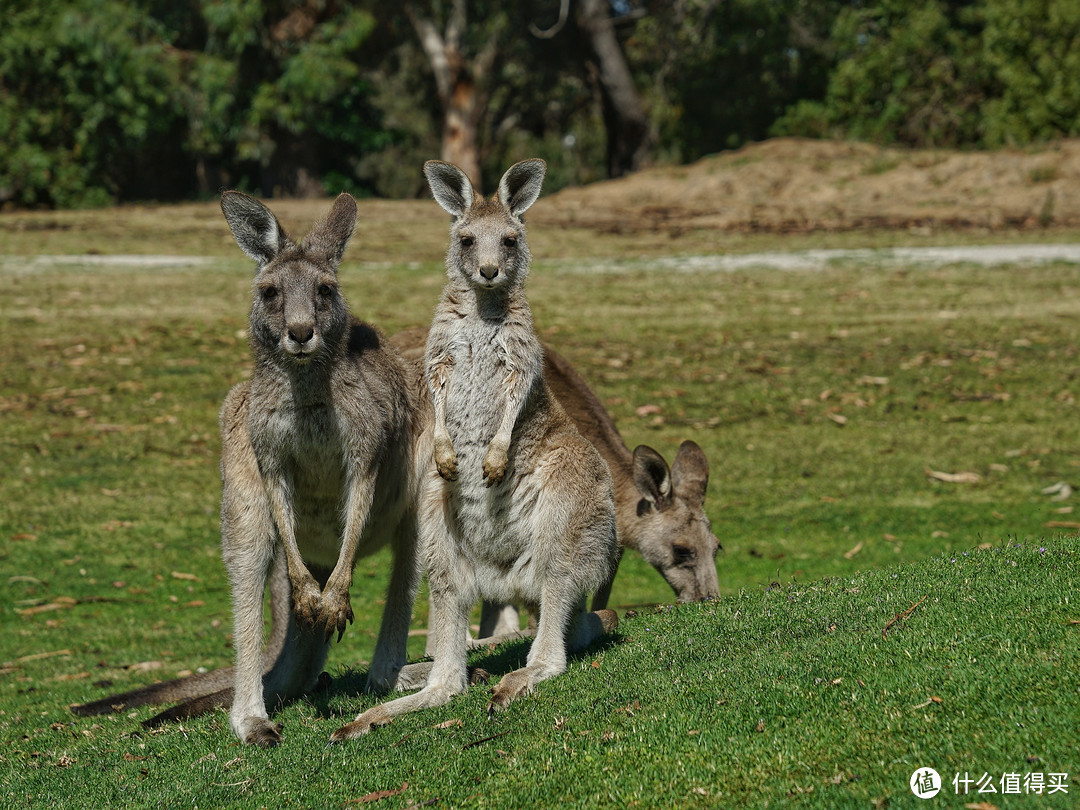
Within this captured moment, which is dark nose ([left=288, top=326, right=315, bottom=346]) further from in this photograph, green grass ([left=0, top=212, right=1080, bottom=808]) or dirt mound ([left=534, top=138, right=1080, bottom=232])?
dirt mound ([left=534, top=138, right=1080, bottom=232])

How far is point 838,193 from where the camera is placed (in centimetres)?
2288

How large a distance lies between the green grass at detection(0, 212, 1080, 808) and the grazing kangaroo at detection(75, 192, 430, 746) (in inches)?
18.0

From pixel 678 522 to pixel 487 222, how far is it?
2482 mm

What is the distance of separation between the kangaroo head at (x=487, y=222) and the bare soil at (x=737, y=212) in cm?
1431

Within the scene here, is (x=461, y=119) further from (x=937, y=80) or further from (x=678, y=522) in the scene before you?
(x=678, y=522)

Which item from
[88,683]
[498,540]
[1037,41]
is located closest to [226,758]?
[498,540]

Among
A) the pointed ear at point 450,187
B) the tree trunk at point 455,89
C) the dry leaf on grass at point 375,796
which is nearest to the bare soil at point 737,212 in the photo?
the tree trunk at point 455,89

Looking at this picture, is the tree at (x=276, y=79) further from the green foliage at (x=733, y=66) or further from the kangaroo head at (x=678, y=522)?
the kangaroo head at (x=678, y=522)

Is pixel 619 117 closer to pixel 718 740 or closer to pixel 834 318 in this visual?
pixel 834 318

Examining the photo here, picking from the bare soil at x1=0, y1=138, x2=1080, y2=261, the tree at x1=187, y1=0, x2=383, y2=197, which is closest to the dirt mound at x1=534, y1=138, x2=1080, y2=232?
the bare soil at x1=0, y1=138, x2=1080, y2=261

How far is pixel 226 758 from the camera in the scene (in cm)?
446

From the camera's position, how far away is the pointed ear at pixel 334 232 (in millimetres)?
4996

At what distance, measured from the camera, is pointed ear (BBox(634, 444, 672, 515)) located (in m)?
6.67

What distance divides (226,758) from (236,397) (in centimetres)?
152
